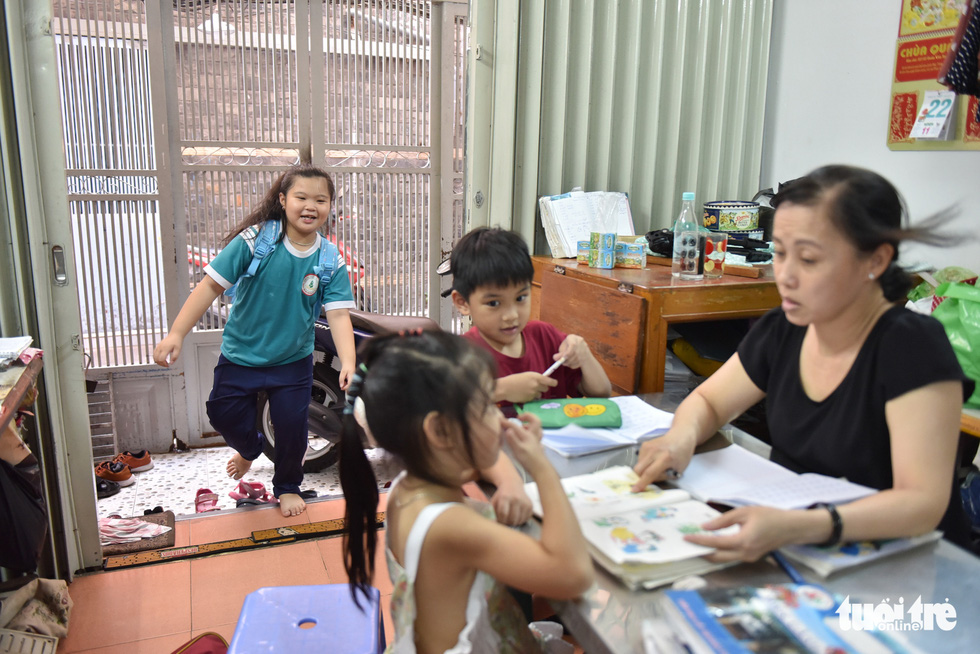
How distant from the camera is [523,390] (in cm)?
175

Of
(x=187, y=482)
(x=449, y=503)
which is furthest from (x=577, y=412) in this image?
(x=187, y=482)

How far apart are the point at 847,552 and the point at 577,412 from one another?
0.68 metres

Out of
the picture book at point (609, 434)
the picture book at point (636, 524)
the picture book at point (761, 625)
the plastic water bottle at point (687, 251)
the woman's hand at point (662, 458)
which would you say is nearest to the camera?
the picture book at point (761, 625)

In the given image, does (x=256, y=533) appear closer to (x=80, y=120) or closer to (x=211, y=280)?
(x=211, y=280)

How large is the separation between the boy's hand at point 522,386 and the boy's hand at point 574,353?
0.50 feet

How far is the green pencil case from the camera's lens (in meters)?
1.62

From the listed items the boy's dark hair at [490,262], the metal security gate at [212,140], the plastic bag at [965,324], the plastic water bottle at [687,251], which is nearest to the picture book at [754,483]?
the boy's dark hair at [490,262]

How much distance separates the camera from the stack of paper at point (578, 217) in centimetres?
294

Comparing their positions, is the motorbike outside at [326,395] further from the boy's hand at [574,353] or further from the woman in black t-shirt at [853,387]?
the woman in black t-shirt at [853,387]

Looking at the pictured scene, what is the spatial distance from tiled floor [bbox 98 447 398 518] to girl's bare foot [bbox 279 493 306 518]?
23 cm

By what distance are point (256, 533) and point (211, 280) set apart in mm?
980

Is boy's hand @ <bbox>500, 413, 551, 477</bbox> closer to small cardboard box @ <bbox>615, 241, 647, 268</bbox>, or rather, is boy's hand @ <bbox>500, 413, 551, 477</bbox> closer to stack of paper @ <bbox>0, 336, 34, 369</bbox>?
stack of paper @ <bbox>0, 336, 34, 369</bbox>

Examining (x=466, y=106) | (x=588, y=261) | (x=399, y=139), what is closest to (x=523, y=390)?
(x=588, y=261)

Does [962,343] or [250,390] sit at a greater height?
[962,343]
